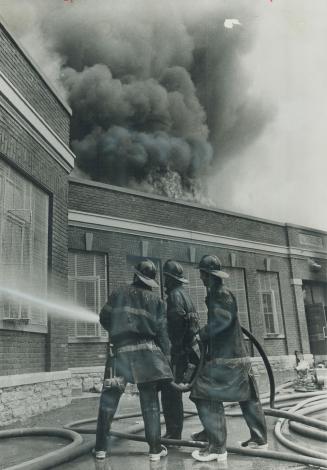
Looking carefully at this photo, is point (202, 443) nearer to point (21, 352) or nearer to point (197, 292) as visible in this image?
point (21, 352)

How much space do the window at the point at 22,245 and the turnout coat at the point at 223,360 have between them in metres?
2.80

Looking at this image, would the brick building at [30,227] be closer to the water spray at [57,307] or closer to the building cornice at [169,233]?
the water spray at [57,307]

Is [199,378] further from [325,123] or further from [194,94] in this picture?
[194,94]

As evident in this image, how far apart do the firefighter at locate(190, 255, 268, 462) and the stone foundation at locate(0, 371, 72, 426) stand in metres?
2.72

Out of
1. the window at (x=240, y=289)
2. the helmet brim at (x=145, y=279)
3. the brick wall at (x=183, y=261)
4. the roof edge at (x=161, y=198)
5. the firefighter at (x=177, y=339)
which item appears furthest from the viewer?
the window at (x=240, y=289)

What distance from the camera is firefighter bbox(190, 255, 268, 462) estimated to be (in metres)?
3.20

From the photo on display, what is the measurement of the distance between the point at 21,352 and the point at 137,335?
2715 millimetres

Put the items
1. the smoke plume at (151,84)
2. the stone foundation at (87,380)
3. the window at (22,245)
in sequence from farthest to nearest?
the stone foundation at (87,380) < the smoke plume at (151,84) < the window at (22,245)

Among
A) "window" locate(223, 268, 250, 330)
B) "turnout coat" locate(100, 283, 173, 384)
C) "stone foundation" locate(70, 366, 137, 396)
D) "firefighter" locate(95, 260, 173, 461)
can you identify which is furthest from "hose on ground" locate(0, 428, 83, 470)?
"window" locate(223, 268, 250, 330)

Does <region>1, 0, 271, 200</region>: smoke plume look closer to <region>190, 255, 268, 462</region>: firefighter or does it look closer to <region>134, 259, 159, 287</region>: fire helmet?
<region>134, 259, 159, 287</region>: fire helmet

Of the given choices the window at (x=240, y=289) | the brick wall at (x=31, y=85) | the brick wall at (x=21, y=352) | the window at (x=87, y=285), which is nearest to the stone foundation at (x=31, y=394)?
the brick wall at (x=21, y=352)

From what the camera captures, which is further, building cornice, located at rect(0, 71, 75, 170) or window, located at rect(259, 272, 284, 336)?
window, located at rect(259, 272, 284, 336)

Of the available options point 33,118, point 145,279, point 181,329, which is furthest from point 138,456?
point 33,118

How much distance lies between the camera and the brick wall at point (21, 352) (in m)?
4.93
